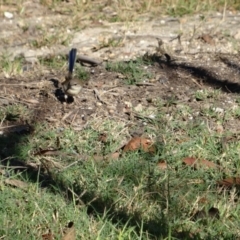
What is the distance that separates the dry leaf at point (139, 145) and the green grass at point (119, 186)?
0.13ft

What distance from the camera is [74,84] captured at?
5.15m

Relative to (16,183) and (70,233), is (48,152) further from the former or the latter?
(70,233)

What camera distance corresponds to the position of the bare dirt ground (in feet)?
17.0

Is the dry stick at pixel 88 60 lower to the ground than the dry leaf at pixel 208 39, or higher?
lower

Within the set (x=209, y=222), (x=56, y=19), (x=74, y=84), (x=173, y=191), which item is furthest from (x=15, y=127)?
Result: (x=56, y=19)

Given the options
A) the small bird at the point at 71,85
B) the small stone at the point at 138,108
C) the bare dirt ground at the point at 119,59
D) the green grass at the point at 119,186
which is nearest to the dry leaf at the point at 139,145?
the green grass at the point at 119,186

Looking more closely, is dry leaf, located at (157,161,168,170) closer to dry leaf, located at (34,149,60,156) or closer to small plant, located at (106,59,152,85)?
dry leaf, located at (34,149,60,156)

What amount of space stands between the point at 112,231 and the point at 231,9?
162 inches

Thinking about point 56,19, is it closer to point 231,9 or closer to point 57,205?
point 231,9

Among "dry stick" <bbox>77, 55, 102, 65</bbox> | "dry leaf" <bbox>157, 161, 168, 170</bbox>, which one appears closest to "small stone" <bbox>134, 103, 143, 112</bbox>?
"dry leaf" <bbox>157, 161, 168, 170</bbox>

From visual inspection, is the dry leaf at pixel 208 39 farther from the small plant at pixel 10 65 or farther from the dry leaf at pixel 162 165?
the dry leaf at pixel 162 165

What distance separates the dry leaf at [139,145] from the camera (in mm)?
4602

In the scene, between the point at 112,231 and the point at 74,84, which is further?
the point at 74,84

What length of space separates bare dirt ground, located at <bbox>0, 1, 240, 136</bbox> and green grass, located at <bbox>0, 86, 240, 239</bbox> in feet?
0.70
